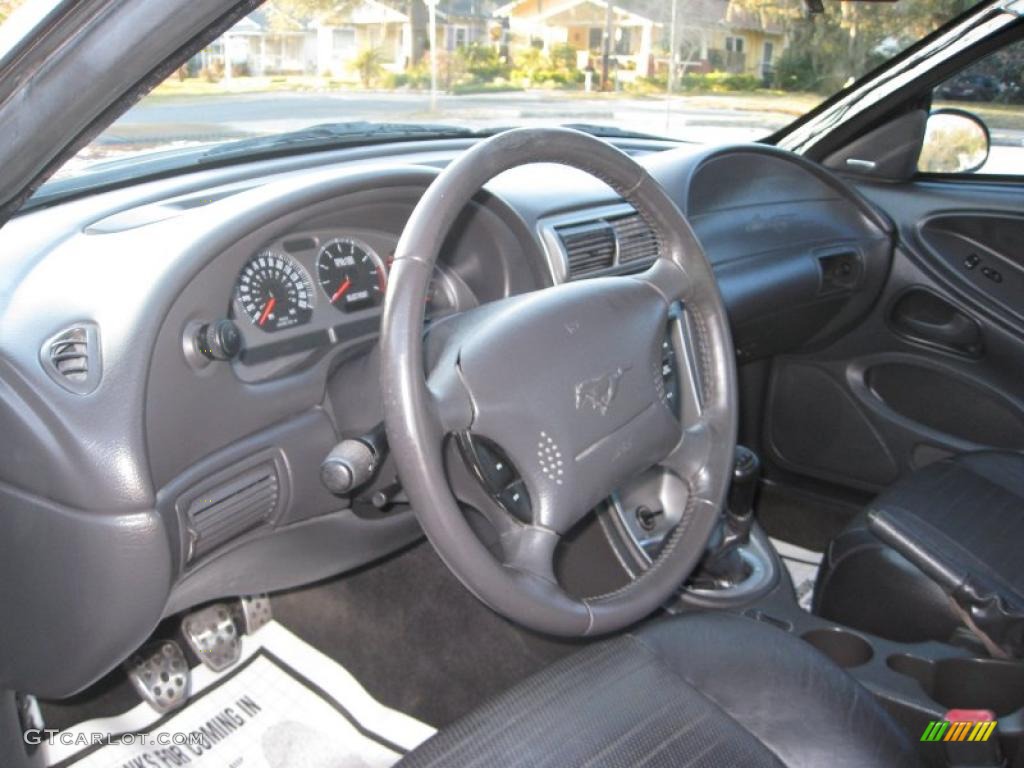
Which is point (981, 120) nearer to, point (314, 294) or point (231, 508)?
point (314, 294)

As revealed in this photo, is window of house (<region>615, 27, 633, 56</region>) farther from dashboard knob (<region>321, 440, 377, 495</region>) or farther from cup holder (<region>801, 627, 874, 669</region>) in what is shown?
dashboard knob (<region>321, 440, 377, 495</region>)

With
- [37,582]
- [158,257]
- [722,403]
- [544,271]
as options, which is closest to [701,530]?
[722,403]

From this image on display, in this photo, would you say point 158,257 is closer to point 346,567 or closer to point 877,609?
point 346,567

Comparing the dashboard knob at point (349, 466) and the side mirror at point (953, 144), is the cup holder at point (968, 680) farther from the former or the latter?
the side mirror at point (953, 144)

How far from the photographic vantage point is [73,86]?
99 cm

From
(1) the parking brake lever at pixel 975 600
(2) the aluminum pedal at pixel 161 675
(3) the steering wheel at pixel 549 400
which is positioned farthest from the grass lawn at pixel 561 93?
(1) the parking brake lever at pixel 975 600

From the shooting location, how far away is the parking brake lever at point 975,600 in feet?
6.07

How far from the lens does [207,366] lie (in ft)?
4.82

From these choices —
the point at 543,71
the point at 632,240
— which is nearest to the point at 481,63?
the point at 543,71

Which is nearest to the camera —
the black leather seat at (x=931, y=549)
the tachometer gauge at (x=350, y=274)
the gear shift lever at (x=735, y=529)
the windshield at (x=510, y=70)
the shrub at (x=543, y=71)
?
the tachometer gauge at (x=350, y=274)

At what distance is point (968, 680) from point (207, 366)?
1.48 m

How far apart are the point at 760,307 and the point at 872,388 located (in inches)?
27.3

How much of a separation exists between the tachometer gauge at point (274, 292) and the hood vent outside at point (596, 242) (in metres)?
0.47

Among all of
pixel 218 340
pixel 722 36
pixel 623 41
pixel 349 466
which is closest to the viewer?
pixel 349 466
